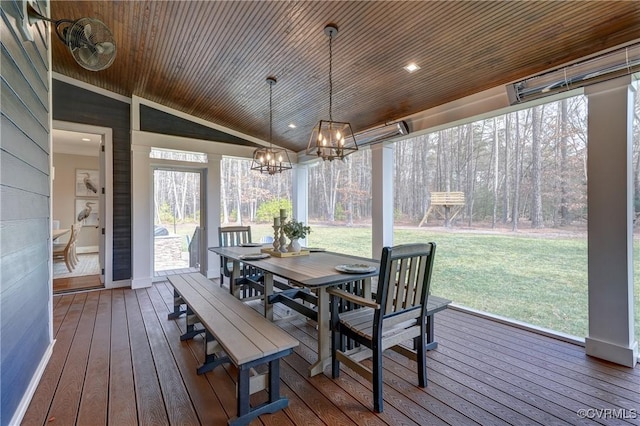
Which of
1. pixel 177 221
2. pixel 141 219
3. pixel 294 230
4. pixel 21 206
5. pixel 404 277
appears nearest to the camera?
pixel 21 206

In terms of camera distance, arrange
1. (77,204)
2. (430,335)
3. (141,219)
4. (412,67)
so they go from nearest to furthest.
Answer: (430,335) → (412,67) → (141,219) → (77,204)

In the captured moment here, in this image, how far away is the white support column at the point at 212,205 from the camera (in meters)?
5.79

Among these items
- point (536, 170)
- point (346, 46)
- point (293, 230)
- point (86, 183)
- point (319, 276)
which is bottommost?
point (319, 276)

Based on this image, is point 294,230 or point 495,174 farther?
point 495,174

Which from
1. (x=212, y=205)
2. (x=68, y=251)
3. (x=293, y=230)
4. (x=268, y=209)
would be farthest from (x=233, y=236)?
(x=68, y=251)

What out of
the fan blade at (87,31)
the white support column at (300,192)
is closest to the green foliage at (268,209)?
the white support column at (300,192)

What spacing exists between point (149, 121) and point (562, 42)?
5.77m

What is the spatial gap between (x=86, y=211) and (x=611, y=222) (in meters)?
10.9

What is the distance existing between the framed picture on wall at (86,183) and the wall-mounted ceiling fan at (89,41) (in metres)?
7.67

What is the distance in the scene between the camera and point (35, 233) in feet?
7.54

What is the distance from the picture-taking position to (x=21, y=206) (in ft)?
6.31

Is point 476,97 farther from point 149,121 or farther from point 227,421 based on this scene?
point 149,121

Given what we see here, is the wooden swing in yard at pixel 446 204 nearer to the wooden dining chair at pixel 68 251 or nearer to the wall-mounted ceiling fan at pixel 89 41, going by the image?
the wall-mounted ceiling fan at pixel 89 41

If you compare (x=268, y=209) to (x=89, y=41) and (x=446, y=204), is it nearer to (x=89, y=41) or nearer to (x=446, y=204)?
(x=446, y=204)
